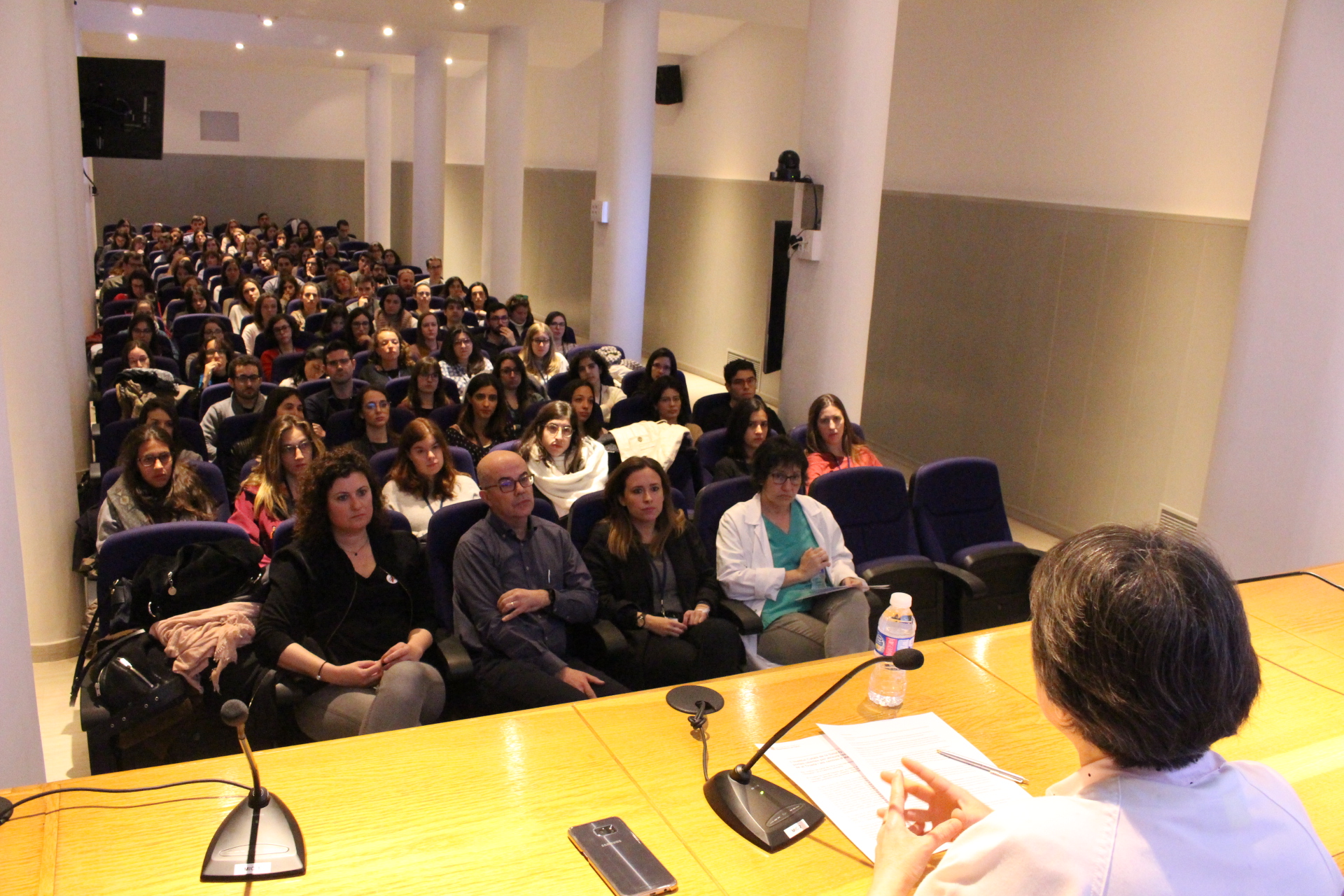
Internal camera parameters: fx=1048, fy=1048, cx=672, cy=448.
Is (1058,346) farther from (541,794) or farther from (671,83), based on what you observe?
(671,83)

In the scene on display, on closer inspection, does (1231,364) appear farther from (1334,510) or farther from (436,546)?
(436,546)

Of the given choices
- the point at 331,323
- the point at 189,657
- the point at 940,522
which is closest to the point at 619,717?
the point at 189,657

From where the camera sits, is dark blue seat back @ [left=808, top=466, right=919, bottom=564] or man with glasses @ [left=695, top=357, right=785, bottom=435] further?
man with glasses @ [left=695, top=357, right=785, bottom=435]

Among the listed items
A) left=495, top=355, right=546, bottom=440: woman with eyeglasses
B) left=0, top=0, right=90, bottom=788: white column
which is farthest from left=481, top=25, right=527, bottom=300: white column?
left=0, top=0, right=90, bottom=788: white column

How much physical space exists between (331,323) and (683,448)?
3.99 meters

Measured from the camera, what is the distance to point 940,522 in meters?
4.89

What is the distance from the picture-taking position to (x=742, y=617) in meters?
3.94

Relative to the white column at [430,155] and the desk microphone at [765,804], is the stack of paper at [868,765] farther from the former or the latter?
the white column at [430,155]

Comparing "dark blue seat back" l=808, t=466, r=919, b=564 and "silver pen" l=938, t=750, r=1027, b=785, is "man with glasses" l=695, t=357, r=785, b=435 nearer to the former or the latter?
"dark blue seat back" l=808, t=466, r=919, b=564

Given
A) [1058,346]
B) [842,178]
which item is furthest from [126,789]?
[1058,346]

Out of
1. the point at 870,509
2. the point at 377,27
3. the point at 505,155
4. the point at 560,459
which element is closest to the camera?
the point at 870,509

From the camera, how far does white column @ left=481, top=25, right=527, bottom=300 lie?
38.3 feet

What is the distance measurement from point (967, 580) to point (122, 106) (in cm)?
674

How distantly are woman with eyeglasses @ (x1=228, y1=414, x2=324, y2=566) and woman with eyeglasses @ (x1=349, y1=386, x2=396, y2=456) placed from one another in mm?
883
